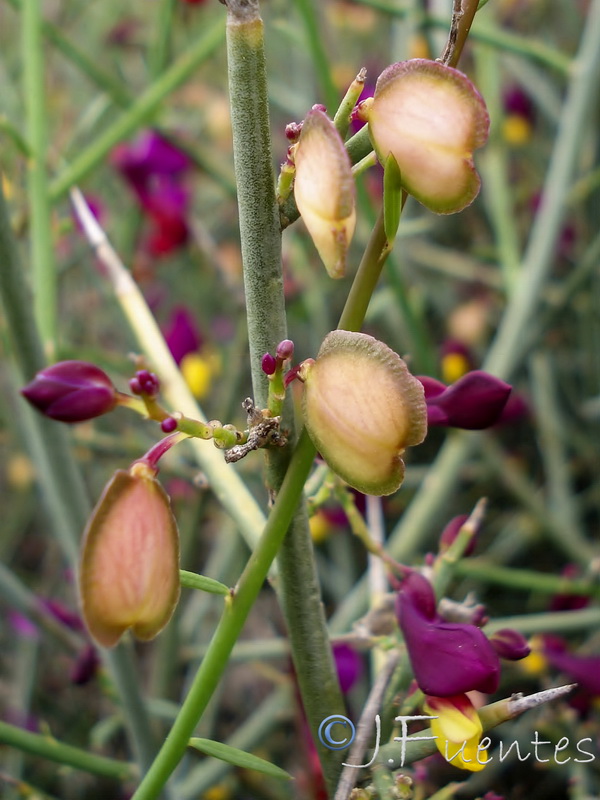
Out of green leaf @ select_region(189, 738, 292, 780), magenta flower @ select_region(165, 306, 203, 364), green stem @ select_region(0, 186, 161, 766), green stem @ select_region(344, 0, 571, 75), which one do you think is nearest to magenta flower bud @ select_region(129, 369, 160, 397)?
green leaf @ select_region(189, 738, 292, 780)

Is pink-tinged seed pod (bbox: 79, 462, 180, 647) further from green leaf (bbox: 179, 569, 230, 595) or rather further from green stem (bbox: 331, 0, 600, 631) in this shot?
green stem (bbox: 331, 0, 600, 631)

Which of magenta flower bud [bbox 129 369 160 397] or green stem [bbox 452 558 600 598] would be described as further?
green stem [bbox 452 558 600 598]

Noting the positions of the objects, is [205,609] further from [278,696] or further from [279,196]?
[279,196]

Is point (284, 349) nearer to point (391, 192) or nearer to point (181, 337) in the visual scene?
point (391, 192)

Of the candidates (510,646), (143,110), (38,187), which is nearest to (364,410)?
(510,646)

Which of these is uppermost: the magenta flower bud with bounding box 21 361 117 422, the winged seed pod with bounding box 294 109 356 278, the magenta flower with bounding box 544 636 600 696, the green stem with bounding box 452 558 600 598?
the winged seed pod with bounding box 294 109 356 278

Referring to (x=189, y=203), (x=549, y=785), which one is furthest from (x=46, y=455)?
(x=189, y=203)
